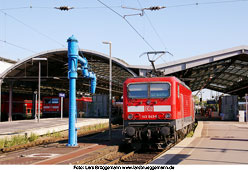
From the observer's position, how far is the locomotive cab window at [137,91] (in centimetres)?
1467

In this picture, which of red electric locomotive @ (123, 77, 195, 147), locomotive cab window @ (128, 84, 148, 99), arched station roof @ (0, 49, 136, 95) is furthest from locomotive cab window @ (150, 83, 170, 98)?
arched station roof @ (0, 49, 136, 95)

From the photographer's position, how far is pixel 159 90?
573 inches

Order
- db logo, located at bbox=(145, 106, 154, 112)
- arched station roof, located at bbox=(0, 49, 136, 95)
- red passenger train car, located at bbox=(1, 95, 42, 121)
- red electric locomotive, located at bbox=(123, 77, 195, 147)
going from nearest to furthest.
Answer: red electric locomotive, located at bbox=(123, 77, 195, 147), db logo, located at bbox=(145, 106, 154, 112), arched station roof, located at bbox=(0, 49, 136, 95), red passenger train car, located at bbox=(1, 95, 42, 121)

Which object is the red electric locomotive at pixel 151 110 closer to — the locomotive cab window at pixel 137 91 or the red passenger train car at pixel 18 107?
the locomotive cab window at pixel 137 91

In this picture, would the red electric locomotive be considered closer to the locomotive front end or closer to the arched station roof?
the locomotive front end

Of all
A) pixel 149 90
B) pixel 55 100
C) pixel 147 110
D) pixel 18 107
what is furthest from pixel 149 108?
pixel 18 107

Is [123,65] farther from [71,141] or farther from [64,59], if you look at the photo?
[71,141]

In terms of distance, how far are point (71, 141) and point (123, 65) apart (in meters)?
17.8

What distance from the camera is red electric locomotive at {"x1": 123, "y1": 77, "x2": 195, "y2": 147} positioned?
14.2 m

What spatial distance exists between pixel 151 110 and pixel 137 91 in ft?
3.64

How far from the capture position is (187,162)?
34.1 feet

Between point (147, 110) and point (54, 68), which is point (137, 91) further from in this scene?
point (54, 68)

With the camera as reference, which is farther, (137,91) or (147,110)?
(137,91)

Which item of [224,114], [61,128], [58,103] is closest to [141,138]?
[61,128]
